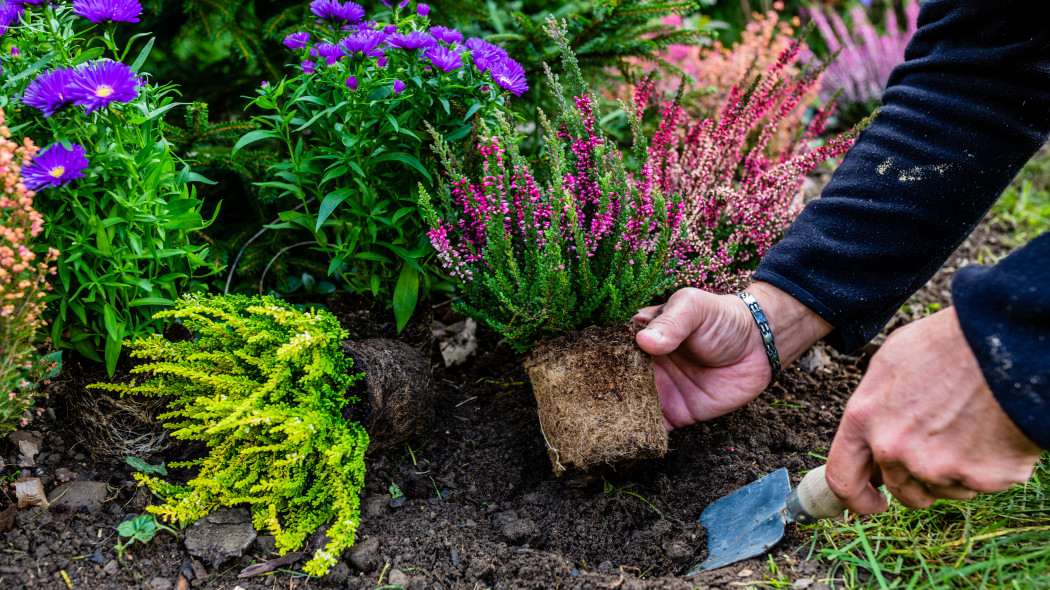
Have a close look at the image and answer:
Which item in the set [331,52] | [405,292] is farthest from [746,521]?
[331,52]

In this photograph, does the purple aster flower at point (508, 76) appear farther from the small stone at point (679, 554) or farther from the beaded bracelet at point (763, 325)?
the small stone at point (679, 554)

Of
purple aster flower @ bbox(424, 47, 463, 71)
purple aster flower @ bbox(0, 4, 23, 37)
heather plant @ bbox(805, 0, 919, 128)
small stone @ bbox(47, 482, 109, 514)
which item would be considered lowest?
heather plant @ bbox(805, 0, 919, 128)

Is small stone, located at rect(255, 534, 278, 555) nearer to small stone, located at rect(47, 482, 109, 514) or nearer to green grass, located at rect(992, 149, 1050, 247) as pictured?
small stone, located at rect(47, 482, 109, 514)

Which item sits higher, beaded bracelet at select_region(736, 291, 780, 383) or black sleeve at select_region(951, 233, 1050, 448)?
black sleeve at select_region(951, 233, 1050, 448)

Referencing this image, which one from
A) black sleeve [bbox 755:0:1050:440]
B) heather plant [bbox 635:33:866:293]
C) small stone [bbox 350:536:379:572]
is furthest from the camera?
heather plant [bbox 635:33:866:293]

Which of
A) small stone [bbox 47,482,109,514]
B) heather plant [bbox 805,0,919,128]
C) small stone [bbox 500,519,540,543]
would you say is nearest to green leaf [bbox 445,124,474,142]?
small stone [bbox 500,519,540,543]

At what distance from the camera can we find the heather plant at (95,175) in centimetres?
145

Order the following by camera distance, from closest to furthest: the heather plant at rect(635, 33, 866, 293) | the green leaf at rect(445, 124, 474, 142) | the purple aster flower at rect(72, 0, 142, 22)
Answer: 1. the purple aster flower at rect(72, 0, 142, 22)
2. the green leaf at rect(445, 124, 474, 142)
3. the heather plant at rect(635, 33, 866, 293)

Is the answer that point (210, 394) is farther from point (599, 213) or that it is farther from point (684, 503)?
point (684, 503)

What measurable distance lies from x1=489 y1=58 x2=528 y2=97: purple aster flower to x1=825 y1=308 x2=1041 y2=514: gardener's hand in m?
1.18

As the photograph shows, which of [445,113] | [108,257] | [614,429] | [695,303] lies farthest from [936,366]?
[108,257]

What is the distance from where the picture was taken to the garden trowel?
1646mm

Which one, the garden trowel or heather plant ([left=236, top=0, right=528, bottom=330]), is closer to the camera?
the garden trowel

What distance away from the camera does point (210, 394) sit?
5.96ft
